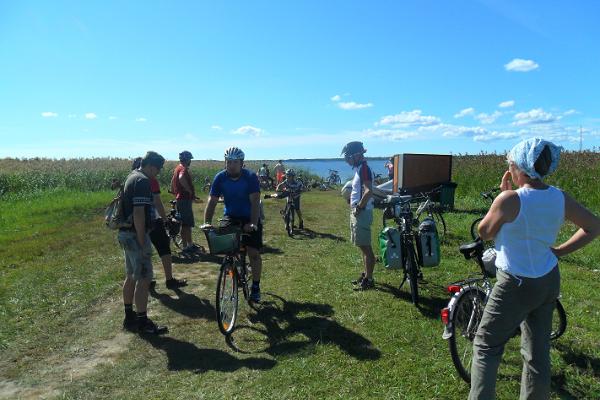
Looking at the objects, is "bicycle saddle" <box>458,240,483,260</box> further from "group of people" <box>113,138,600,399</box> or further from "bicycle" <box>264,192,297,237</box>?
"bicycle" <box>264,192,297,237</box>

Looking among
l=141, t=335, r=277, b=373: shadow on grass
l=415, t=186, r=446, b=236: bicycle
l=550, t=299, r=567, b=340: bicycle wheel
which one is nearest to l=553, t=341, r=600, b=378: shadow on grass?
l=550, t=299, r=567, b=340: bicycle wheel

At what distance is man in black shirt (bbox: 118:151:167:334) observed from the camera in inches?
203

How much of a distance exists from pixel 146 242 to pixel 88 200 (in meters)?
14.4

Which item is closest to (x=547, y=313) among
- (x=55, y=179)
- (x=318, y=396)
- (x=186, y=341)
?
(x=318, y=396)

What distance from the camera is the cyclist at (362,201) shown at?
255 inches

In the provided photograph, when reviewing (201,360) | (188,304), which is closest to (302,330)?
(201,360)

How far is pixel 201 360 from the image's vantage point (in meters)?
4.76

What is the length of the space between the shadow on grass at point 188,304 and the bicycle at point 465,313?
3313 millimetres

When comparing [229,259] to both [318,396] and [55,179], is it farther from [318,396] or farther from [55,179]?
[55,179]

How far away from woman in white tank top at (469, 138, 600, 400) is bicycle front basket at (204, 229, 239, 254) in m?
3.10

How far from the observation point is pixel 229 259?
543 cm

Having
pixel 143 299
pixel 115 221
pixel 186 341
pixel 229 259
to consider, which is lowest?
pixel 186 341

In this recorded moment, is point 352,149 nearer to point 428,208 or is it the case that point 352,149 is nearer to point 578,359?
point 578,359

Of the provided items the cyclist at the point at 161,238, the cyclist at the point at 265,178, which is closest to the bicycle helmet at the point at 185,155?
the cyclist at the point at 161,238
